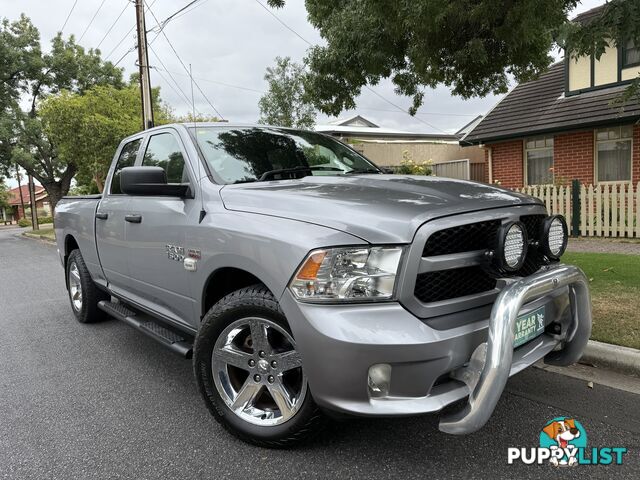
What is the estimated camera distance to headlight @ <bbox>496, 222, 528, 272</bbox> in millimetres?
2359

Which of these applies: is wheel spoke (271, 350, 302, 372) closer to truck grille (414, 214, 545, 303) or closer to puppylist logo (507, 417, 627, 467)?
truck grille (414, 214, 545, 303)

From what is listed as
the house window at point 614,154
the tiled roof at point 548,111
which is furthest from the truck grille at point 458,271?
the house window at point 614,154

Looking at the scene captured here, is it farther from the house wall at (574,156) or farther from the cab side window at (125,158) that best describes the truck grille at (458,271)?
the house wall at (574,156)

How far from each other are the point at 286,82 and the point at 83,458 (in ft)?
50.0

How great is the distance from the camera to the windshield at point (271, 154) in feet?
11.1

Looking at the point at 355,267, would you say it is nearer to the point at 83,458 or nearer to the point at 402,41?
the point at 83,458

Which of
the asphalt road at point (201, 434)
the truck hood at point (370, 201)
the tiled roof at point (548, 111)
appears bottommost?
the asphalt road at point (201, 434)

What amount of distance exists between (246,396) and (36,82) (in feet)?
98.7

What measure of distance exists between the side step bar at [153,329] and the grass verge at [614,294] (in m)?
3.09

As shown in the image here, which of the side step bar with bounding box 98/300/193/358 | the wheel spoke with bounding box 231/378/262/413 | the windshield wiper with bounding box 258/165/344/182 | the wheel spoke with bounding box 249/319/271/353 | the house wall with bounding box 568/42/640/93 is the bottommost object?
the wheel spoke with bounding box 231/378/262/413

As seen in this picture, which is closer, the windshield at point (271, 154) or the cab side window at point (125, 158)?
the windshield at point (271, 154)

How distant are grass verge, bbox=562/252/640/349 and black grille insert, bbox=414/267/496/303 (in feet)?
6.56

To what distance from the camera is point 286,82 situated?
1653cm

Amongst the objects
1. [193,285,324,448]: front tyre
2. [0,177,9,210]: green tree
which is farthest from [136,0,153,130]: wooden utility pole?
[0,177,9,210]: green tree
